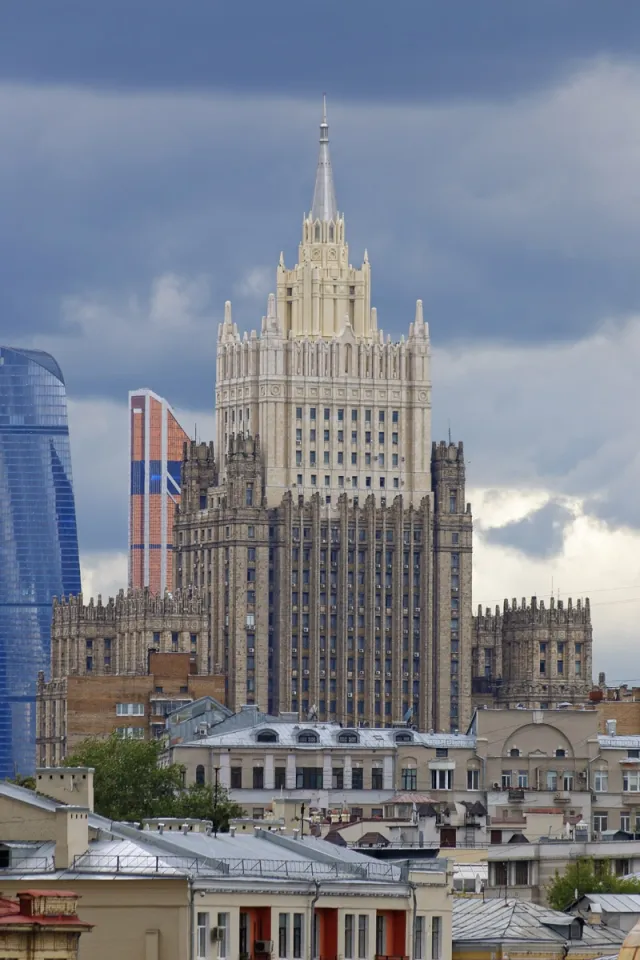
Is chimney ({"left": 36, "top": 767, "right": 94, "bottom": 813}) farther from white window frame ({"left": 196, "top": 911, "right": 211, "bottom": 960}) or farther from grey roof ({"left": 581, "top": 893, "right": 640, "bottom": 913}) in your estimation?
grey roof ({"left": 581, "top": 893, "right": 640, "bottom": 913})

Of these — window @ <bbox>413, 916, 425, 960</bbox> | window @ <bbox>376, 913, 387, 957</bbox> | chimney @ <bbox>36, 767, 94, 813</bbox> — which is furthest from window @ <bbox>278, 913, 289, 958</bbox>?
chimney @ <bbox>36, 767, 94, 813</bbox>

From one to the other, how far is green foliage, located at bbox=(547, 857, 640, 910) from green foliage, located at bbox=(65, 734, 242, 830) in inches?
898

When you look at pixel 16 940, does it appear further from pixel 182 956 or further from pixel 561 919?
pixel 561 919

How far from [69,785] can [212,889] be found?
12630 millimetres

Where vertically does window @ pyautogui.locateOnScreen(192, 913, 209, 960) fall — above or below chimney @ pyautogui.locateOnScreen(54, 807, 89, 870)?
below

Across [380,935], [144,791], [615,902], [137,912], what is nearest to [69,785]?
[380,935]

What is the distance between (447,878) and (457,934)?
12.4 feet

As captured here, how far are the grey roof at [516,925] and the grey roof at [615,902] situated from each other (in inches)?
214

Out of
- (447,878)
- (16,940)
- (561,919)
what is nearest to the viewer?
(16,940)

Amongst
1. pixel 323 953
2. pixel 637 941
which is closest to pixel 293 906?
pixel 323 953

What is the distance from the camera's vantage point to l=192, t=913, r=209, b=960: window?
87938 millimetres

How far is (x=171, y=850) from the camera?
308 feet

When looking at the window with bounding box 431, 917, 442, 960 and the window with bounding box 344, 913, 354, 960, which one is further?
the window with bounding box 431, 917, 442, 960

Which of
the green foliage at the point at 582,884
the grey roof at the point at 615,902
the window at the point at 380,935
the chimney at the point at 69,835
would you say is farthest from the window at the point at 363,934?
the green foliage at the point at 582,884
